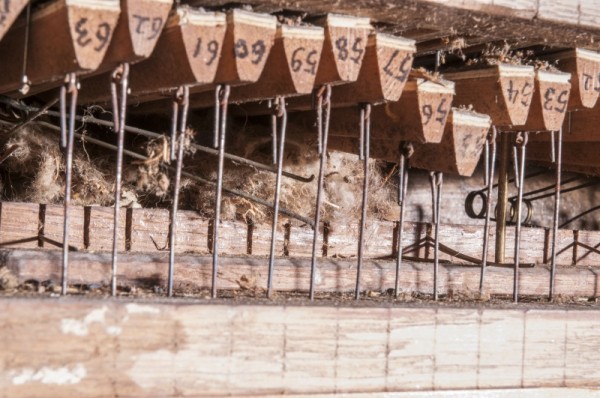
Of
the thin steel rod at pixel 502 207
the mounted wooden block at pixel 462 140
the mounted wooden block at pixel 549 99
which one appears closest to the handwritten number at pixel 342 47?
the mounted wooden block at pixel 462 140

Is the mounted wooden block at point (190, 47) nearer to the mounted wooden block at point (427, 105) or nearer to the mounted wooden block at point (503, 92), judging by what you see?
the mounted wooden block at point (427, 105)

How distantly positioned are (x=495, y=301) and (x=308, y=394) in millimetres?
727

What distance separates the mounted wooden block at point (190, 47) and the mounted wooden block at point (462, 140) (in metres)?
0.70

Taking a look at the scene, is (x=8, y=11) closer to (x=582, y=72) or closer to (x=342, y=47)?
(x=342, y=47)

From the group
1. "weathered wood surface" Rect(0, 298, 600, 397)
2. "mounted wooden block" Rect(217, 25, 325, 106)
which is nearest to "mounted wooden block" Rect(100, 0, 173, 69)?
"mounted wooden block" Rect(217, 25, 325, 106)

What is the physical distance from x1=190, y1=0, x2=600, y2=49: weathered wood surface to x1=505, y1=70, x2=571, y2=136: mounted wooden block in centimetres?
9

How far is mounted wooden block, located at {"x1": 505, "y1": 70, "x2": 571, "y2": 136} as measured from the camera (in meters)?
2.53

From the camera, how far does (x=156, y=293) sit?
87.0 inches

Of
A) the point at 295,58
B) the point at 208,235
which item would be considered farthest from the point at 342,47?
the point at 208,235

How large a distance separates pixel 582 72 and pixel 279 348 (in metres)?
1.18

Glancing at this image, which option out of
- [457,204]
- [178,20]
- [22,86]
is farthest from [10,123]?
[457,204]

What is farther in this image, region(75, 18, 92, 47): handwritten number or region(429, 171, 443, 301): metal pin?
region(429, 171, 443, 301): metal pin

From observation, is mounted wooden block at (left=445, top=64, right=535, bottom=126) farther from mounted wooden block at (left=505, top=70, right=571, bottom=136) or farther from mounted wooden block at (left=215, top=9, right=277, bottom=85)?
mounted wooden block at (left=215, top=9, right=277, bottom=85)

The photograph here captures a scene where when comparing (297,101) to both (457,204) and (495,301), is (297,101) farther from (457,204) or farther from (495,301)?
(457,204)
